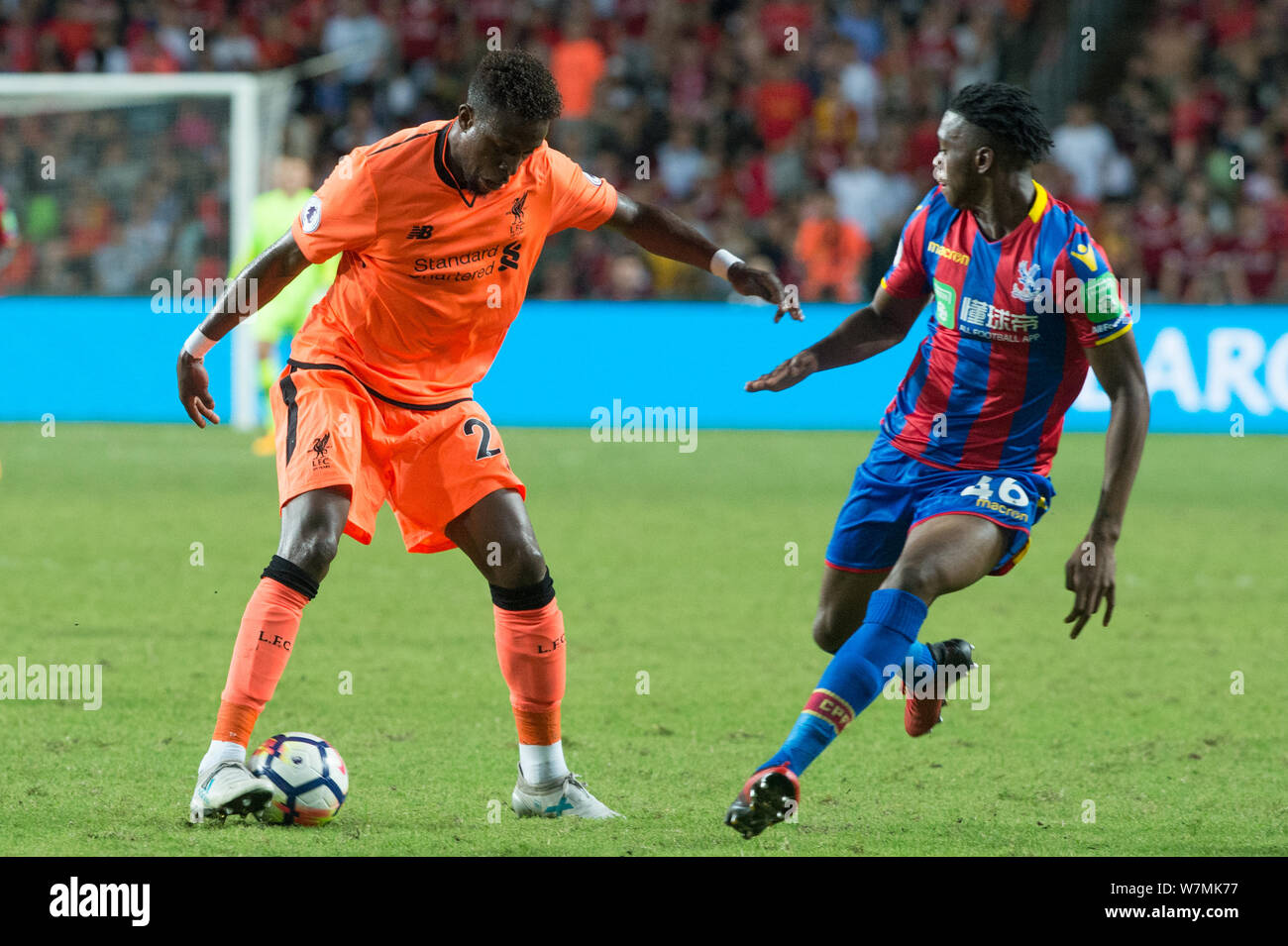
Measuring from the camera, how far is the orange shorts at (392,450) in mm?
4699

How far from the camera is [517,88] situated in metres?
4.46

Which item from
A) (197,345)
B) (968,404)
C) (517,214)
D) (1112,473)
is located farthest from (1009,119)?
(197,345)

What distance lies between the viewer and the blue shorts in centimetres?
482

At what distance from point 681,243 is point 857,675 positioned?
1546 millimetres

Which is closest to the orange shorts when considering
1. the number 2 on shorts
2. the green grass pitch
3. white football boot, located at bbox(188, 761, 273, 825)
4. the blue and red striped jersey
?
the number 2 on shorts

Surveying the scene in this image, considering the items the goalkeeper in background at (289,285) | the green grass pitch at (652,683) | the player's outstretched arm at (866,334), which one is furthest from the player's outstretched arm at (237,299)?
the goalkeeper in background at (289,285)

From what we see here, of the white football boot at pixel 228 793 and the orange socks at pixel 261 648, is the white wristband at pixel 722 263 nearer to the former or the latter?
the orange socks at pixel 261 648

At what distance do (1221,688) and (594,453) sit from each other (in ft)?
26.6

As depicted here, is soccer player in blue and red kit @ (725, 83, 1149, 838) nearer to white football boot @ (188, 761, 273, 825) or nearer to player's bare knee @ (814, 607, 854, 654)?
player's bare knee @ (814, 607, 854, 654)

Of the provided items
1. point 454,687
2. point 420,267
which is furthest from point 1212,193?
point 420,267

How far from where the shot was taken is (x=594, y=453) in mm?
14234

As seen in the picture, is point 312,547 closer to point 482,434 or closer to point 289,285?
point 482,434

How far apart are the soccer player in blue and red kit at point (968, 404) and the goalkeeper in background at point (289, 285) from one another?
7932mm
